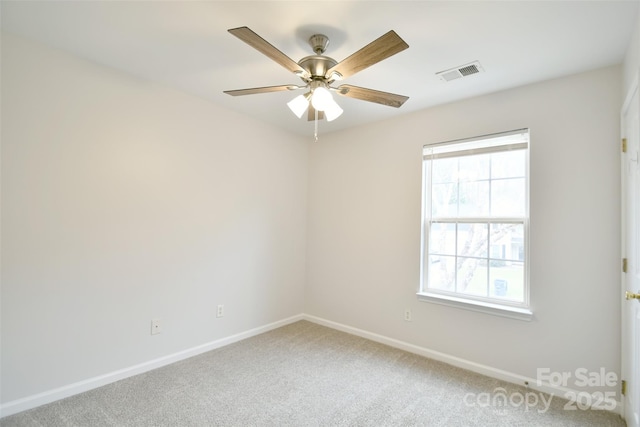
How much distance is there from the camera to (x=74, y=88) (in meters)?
2.27

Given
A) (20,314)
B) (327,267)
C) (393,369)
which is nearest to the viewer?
(20,314)

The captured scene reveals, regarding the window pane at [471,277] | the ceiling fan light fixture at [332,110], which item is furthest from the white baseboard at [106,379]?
the ceiling fan light fixture at [332,110]

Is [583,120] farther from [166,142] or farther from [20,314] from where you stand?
[20,314]

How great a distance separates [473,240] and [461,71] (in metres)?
1.48

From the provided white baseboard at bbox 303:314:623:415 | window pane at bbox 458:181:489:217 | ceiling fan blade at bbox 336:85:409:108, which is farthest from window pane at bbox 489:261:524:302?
ceiling fan blade at bbox 336:85:409:108

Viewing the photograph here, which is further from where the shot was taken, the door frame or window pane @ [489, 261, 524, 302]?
window pane @ [489, 261, 524, 302]

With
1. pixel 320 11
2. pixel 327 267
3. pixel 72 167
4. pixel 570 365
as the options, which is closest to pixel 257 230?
pixel 327 267

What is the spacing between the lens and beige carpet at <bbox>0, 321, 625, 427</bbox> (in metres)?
2.03

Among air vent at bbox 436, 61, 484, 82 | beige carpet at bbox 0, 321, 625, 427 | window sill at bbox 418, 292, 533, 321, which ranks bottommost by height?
beige carpet at bbox 0, 321, 625, 427

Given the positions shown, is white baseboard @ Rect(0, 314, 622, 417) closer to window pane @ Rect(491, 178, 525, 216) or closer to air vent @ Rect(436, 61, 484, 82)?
window pane @ Rect(491, 178, 525, 216)

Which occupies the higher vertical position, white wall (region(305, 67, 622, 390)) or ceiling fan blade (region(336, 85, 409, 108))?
ceiling fan blade (region(336, 85, 409, 108))

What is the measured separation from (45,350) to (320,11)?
2837 mm

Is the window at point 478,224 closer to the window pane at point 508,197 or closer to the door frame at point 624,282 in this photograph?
the window pane at point 508,197

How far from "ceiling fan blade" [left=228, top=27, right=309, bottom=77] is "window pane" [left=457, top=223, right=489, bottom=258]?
206 cm
